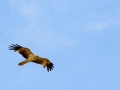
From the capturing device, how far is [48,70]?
35969mm

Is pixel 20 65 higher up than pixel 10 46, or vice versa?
pixel 10 46

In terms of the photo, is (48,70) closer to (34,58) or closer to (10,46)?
(34,58)

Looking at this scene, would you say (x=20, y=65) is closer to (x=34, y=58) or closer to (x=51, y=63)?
(x=34, y=58)

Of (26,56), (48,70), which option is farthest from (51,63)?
(26,56)

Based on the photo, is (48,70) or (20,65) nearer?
(20,65)

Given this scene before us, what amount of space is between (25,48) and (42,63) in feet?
7.81

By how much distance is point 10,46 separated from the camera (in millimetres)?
35406

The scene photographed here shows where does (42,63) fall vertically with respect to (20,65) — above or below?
above

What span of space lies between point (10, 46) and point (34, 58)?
3015 millimetres

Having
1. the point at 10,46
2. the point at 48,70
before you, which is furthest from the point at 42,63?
the point at 10,46

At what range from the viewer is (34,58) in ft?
113

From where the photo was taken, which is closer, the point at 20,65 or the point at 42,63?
the point at 20,65

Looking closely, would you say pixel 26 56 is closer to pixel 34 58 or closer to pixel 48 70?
pixel 34 58

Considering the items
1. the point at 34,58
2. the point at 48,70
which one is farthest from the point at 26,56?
the point at 48,70
